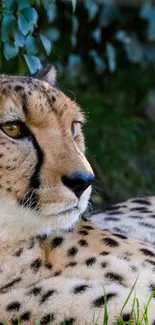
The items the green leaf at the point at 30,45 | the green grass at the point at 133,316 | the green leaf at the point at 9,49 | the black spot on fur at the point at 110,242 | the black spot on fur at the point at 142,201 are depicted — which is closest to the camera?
the green grass at the point at 133,316

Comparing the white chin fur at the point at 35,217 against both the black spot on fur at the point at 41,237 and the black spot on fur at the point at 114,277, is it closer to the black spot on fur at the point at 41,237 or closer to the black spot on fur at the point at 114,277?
the black spot on fur at the point at 41,237

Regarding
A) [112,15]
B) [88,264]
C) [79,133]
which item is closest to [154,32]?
[112,15]

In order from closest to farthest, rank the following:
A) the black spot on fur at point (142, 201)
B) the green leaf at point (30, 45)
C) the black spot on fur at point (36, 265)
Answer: the black spot on fur at point (36, 265) → the green leaf at point (30, 45) → the black spot on fur at point (142, 201)

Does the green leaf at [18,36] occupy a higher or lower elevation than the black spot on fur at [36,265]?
higher

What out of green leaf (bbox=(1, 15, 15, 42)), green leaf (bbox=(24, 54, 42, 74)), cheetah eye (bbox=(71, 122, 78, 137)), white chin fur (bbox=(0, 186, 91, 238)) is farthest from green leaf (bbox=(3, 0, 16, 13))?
white chin fur (bbox=(0, 186, 91, 238))

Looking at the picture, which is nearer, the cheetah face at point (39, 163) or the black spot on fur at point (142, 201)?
the cheetah face at point (39, 163)

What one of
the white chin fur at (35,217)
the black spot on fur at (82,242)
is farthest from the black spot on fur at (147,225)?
the white chin fur at (35,217)

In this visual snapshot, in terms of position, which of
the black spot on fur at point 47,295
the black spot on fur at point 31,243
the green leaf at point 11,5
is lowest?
the black spot on fur at point 47,295

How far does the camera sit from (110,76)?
4.89 metres

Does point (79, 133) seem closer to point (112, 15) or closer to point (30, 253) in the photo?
point (30, 253)

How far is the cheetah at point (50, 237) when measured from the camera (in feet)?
7.21

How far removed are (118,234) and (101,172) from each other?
1820mm

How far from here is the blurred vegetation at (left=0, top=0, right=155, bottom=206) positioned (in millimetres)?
4332

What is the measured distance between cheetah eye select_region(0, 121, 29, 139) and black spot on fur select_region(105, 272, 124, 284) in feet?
1.42
